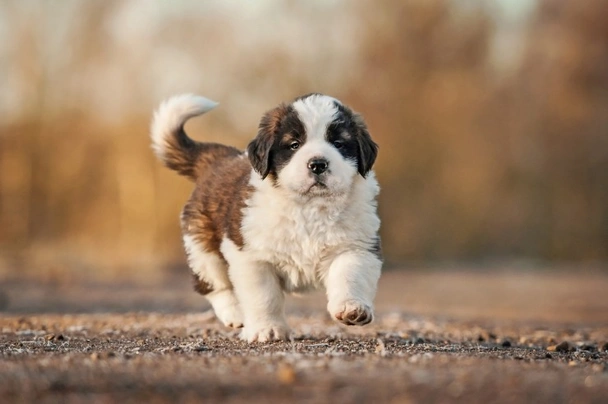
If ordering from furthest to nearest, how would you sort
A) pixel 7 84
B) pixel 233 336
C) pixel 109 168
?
pixel 109 168, pixel 7 84, pixel 233 336

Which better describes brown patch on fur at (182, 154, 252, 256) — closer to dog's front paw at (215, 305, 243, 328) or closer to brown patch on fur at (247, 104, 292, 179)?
brown patch on fur at (247, 104, 292, 179)

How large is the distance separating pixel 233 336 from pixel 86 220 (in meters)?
24.8

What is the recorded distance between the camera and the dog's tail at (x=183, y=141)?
25.1ft

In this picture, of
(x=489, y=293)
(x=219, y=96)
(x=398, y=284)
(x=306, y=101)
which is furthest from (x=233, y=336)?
(x=219, y=96)

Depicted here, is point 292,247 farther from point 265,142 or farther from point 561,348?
point 561,348

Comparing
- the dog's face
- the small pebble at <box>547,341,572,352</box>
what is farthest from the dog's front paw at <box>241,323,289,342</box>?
the small pebble at <box>547,341,572,352</box>

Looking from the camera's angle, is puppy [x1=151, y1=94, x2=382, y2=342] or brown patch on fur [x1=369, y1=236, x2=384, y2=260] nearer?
puppy [x1=151, y1=94, x2=382, y2=342]

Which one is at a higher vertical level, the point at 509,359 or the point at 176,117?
the point at 176,117

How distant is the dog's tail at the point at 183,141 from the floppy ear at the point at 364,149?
1559mm

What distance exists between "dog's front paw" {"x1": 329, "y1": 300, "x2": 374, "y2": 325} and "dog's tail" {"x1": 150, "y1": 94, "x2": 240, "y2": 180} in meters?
2.34

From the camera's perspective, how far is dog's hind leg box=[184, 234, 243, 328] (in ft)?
22.7

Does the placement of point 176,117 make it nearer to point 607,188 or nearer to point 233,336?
point 233,336

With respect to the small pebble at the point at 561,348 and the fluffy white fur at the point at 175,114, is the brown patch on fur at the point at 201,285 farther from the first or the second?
the small pebble at the point at 561,348

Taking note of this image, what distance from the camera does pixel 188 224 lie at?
7148 mm
